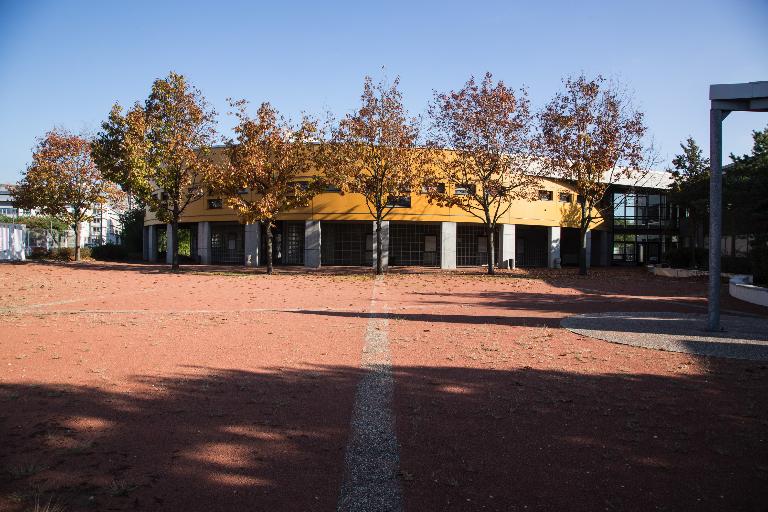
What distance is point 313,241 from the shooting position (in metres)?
33.1

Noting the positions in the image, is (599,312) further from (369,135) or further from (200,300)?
(369,135)

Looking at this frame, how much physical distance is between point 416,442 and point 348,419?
795mm

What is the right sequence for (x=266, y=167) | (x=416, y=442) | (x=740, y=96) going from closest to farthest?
(x=416, y=442) → (x=740, y=96) → (x=266, y=167)

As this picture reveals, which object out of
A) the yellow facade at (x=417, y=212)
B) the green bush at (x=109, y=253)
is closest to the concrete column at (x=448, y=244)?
the yellow facade at (x=417, y=212)

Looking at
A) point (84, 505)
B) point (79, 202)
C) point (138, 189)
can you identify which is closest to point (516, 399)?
point (84, 505)

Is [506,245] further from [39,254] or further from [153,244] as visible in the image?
[39,254]

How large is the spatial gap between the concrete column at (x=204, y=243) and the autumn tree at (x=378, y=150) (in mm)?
14070

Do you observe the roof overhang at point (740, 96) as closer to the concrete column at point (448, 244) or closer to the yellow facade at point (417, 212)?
the yellow facade at point (417, 212)

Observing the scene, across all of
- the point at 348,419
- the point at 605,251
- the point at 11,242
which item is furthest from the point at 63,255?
the point at 605,251

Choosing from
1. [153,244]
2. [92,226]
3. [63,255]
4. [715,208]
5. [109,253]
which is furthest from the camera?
[92,226]

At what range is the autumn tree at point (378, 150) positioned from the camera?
26781 mm

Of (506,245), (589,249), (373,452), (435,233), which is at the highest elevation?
(435,233)

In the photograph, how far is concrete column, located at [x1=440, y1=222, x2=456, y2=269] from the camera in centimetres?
3359

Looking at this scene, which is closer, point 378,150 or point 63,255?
point 378,150
